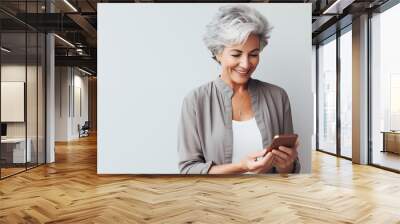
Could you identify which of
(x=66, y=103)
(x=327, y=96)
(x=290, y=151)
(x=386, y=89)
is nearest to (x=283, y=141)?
(x=290, y=151)

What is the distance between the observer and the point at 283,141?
6719mm

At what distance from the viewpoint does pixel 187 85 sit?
6.78m

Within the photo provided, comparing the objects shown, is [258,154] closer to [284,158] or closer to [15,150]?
[284,158]

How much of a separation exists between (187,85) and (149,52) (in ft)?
2.79

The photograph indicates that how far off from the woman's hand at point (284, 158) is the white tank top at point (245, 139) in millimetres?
370

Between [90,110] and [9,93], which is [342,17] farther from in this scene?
[90,110]

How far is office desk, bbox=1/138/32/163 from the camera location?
6.76 meters

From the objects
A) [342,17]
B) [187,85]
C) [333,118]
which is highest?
[342,17]

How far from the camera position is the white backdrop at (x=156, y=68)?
22.3 ft

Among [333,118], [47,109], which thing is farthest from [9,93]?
[333,118]

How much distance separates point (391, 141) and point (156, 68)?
4.68 m

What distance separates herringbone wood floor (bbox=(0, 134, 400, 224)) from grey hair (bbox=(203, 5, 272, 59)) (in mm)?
2269

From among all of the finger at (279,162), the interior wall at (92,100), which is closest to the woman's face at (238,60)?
the finger at (279,162)

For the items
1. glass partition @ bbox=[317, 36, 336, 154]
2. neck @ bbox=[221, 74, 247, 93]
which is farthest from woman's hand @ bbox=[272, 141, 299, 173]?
glass partition @ bbox=[317, 36, 336, 154]
